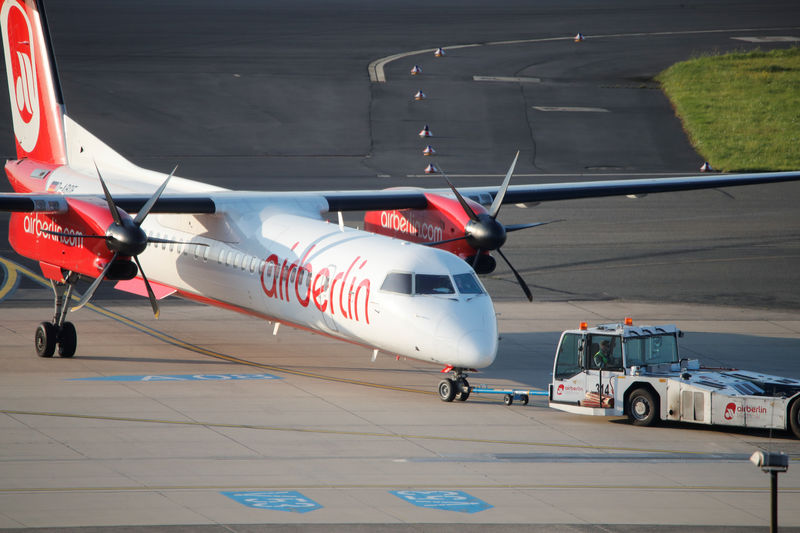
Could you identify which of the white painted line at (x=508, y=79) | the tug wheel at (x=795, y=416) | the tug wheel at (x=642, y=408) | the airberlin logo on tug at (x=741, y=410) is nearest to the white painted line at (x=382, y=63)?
the white painted line at (x=508, y=79)

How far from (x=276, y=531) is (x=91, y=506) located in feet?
9.40

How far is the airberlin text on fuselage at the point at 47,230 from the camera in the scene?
25.3 metres

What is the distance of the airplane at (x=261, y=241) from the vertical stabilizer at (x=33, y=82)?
46mm

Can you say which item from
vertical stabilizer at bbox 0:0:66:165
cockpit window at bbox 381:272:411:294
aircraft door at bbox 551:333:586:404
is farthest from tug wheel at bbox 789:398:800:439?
vertical stabilizer at bbox 0:0:66:165

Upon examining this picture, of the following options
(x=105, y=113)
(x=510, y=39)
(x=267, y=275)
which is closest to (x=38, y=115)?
(x=267, y=275)

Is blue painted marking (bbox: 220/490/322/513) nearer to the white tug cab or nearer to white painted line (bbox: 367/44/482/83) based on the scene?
the white tug cab

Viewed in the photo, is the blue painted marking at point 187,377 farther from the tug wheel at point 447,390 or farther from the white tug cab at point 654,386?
the white tug cab at point 654,386

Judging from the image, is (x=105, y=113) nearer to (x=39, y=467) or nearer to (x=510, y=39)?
(x=510, y=39)

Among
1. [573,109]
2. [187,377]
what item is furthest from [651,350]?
[573,109]

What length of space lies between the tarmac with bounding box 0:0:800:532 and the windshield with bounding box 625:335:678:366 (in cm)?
130

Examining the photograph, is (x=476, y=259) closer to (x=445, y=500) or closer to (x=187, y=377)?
(x=187, y=377)

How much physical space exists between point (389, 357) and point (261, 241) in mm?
4280

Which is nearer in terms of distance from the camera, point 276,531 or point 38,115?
point 276,531

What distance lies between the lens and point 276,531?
51.0 feet
